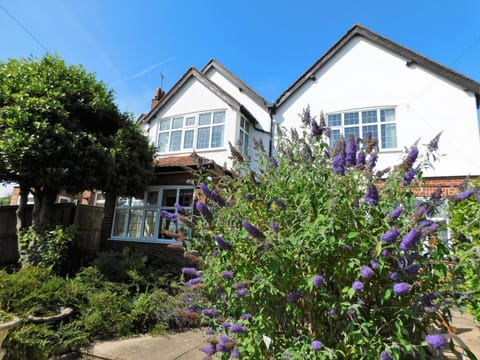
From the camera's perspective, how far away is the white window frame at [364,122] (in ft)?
31.8

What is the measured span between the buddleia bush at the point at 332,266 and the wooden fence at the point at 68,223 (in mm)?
7180

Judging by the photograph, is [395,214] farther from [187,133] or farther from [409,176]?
[187,133]

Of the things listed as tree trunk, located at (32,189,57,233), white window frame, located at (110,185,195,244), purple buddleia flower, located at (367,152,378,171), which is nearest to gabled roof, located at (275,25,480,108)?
white window frame, located at (110,185,195,244)

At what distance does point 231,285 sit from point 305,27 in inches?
381

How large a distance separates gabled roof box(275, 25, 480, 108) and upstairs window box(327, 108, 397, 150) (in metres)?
1.88

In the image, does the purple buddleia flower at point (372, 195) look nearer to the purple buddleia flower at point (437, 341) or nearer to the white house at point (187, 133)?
the purple buddleia flower at point (437, 341)

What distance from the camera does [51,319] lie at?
13.4ft

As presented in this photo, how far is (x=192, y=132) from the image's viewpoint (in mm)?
11891

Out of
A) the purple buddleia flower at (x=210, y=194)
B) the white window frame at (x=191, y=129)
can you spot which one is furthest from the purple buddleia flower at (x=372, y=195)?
the white window frame at (x=191, y=129)

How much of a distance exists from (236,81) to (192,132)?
3.39m

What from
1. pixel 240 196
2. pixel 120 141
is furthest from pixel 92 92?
pixel 240 196

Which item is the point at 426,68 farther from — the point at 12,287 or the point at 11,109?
the point at 12,287

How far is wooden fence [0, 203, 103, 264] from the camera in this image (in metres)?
7.93

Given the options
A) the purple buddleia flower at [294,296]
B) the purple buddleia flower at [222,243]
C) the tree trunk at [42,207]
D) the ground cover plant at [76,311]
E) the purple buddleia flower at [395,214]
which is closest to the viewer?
the purple buddleia flower at [395,214]
